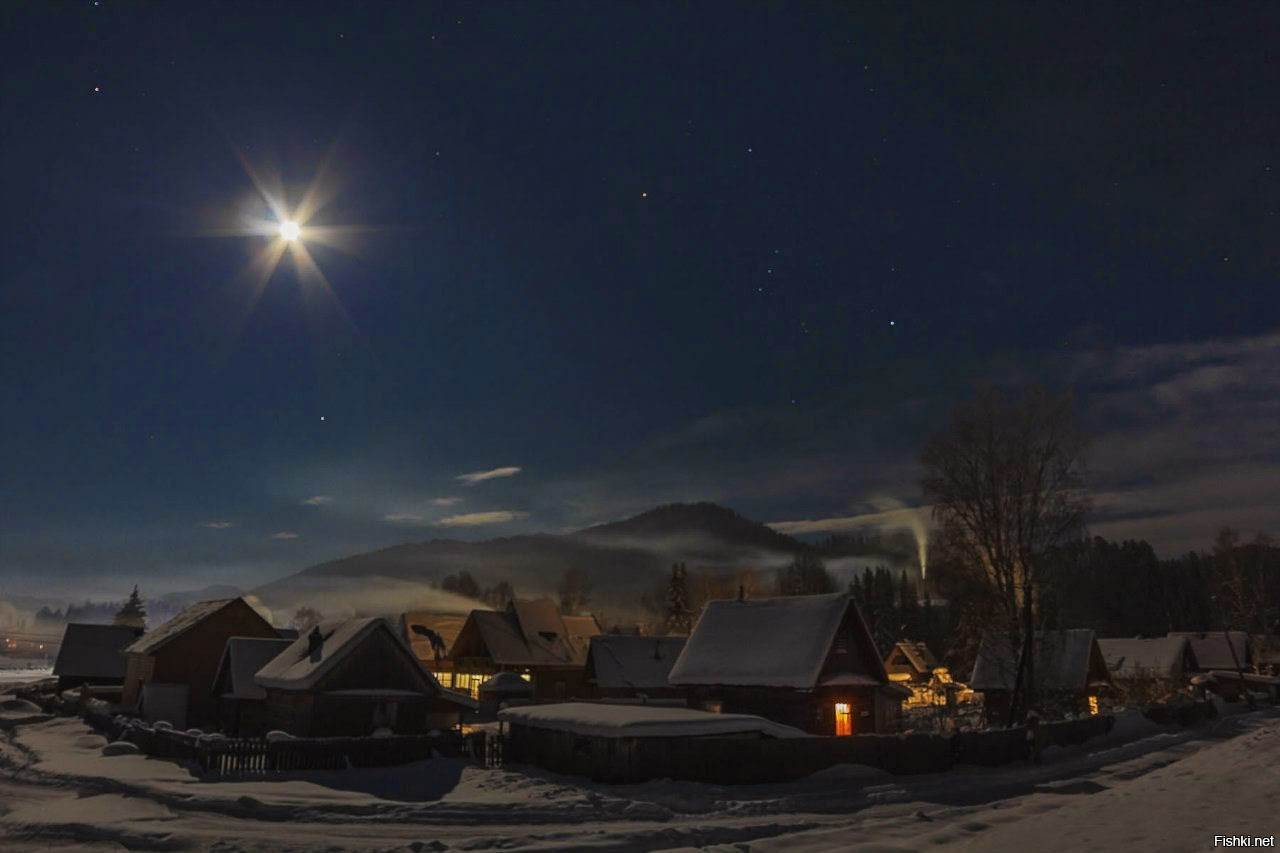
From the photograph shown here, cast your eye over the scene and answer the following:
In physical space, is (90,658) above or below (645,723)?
below

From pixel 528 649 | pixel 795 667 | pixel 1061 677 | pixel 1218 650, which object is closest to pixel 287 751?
pixel 795 667

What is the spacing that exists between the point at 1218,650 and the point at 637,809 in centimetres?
8713

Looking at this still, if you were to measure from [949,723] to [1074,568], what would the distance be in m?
19.6

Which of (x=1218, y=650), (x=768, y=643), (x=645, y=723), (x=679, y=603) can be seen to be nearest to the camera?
(x=645, y=723)

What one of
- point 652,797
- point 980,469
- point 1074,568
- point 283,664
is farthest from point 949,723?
point 283,664

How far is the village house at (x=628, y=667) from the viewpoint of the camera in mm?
62625

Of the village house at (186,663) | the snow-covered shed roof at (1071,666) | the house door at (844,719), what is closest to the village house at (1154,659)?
the snow-covered shed roof at (1071,666)

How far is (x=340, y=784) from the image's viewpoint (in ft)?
88.3

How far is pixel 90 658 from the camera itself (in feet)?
232

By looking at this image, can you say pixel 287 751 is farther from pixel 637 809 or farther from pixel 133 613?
pixel 133 613

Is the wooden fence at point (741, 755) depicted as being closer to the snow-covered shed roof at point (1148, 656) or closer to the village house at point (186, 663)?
the village house at point (186, 663)

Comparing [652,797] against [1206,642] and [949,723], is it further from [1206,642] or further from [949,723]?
[1206,642]

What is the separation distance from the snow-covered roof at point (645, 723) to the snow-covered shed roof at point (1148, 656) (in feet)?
196

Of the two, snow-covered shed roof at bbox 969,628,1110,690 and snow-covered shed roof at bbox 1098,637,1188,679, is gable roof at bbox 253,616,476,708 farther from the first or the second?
snow-covered shed roof at bbox 1098,637,1188,679
